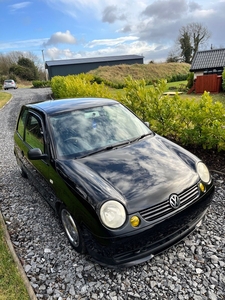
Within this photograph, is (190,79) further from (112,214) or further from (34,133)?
(112,214)

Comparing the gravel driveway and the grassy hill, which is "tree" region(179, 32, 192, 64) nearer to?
the grassy hill

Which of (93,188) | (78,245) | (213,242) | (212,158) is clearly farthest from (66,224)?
(212,158)

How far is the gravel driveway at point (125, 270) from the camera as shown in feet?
7.24

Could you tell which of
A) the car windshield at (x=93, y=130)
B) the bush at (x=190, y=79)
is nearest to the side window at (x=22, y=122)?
the car windshield at (x=93, y=130)

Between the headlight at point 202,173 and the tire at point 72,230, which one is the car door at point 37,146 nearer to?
the tire at point 72,230

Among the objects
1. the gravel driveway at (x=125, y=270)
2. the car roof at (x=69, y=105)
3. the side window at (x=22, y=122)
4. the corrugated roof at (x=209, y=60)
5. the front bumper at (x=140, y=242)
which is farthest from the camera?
the corrugated roof at (x=209, y=60)

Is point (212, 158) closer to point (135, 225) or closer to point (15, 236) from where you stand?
point (135, 225)

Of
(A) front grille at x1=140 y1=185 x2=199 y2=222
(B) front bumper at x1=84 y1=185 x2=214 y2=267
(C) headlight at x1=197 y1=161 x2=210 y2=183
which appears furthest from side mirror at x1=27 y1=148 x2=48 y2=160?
(C) headlight at x1=197 y1=161 x2=210 y2=183

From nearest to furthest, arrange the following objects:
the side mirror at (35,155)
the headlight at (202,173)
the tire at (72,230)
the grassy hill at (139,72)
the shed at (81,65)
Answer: the tire at (72,230) < the headlight at (202,173) < the side mirror at (35,155) < the grassy hill at (139,72) < the shed at (81,65)

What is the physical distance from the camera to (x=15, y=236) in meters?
3.21

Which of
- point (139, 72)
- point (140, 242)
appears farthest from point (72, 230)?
point (139, 72)

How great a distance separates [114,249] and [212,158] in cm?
338

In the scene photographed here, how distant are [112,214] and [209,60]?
2159 cm

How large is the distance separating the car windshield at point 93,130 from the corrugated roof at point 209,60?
18536mm
